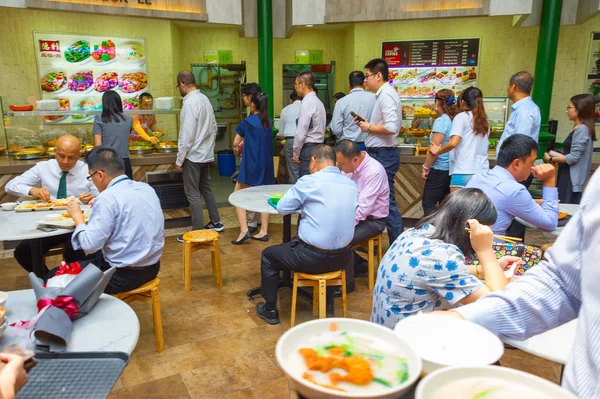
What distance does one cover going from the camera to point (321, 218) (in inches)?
116

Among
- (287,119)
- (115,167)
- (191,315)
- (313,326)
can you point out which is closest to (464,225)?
(313,326)

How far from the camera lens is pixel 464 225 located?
75.8 inches

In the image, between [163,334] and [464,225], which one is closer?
[464,225]

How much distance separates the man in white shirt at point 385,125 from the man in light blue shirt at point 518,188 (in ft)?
5.63

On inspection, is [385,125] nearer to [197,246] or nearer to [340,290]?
[340,290]

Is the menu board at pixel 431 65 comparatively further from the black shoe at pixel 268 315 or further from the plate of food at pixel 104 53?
the black shoe at pixel 268 315

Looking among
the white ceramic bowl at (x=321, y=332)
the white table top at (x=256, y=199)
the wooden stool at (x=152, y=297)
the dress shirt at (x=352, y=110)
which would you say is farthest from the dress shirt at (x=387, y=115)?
the white ceramic bowl at (x=321, y=332)

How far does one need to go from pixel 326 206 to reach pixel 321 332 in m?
2.00

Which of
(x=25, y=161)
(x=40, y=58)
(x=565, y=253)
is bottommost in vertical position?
(x=25, y=161)

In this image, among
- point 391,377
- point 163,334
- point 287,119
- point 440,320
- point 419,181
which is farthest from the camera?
point 287,119

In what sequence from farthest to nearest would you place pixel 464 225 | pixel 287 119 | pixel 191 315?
1. pixel 287 119
2. pixel 191 315
3. pixel 464 225

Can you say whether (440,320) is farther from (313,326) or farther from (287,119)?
(287,119)

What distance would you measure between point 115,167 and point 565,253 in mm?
2553

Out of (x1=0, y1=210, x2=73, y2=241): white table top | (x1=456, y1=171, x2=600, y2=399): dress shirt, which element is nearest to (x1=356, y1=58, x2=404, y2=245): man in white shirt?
(x1=0, y1=210, x2=73, y2=241): white table top
